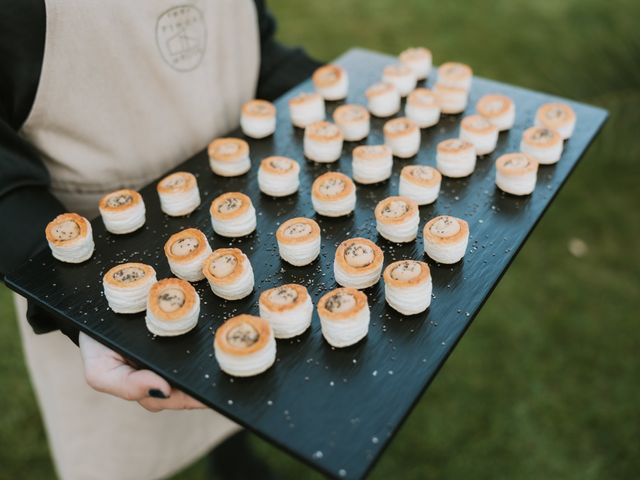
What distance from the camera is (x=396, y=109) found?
8.10 feet

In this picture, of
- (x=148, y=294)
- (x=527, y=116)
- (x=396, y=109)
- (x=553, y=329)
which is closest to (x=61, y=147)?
(x=148, y=294)

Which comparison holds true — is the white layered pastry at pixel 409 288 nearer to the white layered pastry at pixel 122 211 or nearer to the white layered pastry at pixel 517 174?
the white layered pastry at pixel 517 174

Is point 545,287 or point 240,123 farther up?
point 240,123

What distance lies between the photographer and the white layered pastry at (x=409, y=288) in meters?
1.57

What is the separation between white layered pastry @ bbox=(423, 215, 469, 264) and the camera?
1.71 meters

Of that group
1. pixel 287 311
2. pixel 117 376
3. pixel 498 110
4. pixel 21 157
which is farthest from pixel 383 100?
pixel 117 376

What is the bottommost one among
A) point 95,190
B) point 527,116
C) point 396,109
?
point 95,190

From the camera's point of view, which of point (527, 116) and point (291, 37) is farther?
point (291, 37)

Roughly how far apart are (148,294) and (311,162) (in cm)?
82

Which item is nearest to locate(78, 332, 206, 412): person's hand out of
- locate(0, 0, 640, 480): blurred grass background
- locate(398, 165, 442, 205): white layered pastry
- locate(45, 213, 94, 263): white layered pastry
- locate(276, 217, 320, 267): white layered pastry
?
locate(45, 213, 94, 263): white layered pastry

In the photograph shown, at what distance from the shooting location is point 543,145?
82.7 inches

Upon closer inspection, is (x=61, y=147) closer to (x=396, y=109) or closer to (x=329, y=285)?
(x=329, y=285)

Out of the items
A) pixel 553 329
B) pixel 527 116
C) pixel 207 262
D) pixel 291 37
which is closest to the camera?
pixel 207 262

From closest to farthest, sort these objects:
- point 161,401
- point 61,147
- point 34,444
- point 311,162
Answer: point 161,401, point 61,147, point 311,162, point 34,444
